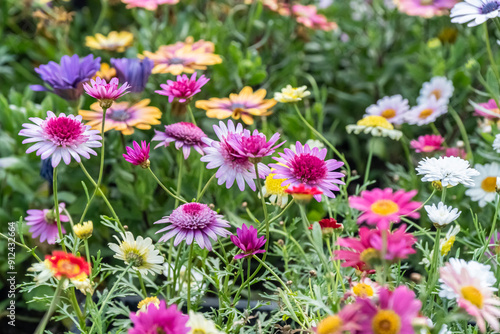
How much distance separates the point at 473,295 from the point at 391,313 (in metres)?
0.09

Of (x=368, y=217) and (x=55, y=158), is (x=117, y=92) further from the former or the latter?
(x=368, y=217)

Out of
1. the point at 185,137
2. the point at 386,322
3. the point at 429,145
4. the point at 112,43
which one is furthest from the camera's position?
the point at 112,43

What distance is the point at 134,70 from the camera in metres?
0.93

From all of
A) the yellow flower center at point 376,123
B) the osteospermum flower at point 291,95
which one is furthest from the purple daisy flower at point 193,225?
the yellow flower center at point 376,123

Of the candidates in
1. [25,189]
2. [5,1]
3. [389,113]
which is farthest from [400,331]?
[5,1]

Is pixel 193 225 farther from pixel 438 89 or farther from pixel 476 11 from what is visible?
pixel 438 89

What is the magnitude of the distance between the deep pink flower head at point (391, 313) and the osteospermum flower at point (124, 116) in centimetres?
Answer: 50

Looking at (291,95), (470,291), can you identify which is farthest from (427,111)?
(470,291)

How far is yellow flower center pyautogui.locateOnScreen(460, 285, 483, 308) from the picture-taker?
47cm

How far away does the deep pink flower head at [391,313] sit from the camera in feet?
1.43

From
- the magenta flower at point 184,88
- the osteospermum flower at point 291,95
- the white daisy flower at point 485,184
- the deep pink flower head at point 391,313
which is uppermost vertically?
the magenta flower at point 184,88

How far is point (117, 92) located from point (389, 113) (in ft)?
1.89

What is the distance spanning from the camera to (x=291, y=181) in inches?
23.5

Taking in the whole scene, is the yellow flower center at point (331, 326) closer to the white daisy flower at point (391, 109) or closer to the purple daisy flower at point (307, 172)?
the purple daisy flower at point (307, 172)
